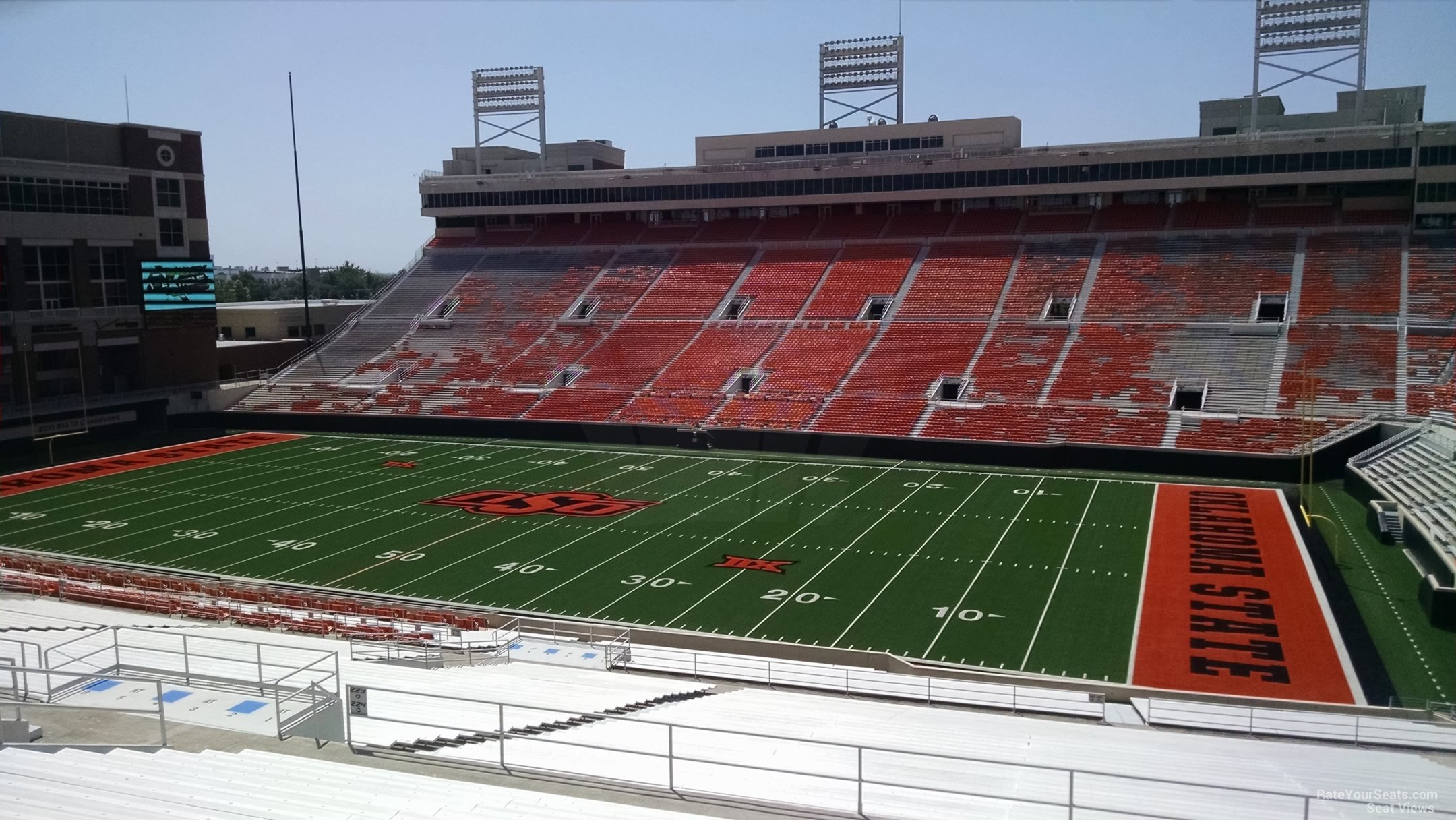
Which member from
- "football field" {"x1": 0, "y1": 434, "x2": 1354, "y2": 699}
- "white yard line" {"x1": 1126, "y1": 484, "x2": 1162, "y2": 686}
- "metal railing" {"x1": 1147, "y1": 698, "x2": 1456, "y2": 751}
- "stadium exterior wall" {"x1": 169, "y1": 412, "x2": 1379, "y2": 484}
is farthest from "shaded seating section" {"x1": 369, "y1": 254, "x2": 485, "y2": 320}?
"metal railing" {"x1": 1147, "y1": 698, "x2": 1456, "y2": 751}

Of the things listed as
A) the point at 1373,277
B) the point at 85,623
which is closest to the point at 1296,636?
the point at 85,623

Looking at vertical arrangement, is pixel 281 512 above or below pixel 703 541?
above

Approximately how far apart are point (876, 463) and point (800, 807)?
21.5 metres

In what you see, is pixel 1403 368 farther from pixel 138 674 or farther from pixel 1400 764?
pixel 138 674

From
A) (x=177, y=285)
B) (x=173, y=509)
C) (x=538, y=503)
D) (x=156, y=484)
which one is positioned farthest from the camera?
(x=177, y=285)

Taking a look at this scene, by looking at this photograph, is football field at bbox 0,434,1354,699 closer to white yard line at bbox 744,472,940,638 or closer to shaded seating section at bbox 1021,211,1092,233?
white yard line at bbox 744,472,940,638

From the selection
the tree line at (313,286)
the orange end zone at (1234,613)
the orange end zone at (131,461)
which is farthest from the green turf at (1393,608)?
the tree line at (313,286)

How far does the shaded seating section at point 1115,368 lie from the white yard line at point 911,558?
17.1ft

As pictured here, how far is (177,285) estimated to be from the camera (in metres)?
33.8

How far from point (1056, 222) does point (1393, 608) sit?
2361 centimetres

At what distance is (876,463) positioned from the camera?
88.8ft

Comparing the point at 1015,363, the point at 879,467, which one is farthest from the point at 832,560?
the point at 1015,363

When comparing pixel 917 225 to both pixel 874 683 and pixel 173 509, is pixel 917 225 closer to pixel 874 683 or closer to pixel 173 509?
pixel 173 509

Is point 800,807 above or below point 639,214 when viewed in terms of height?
below
